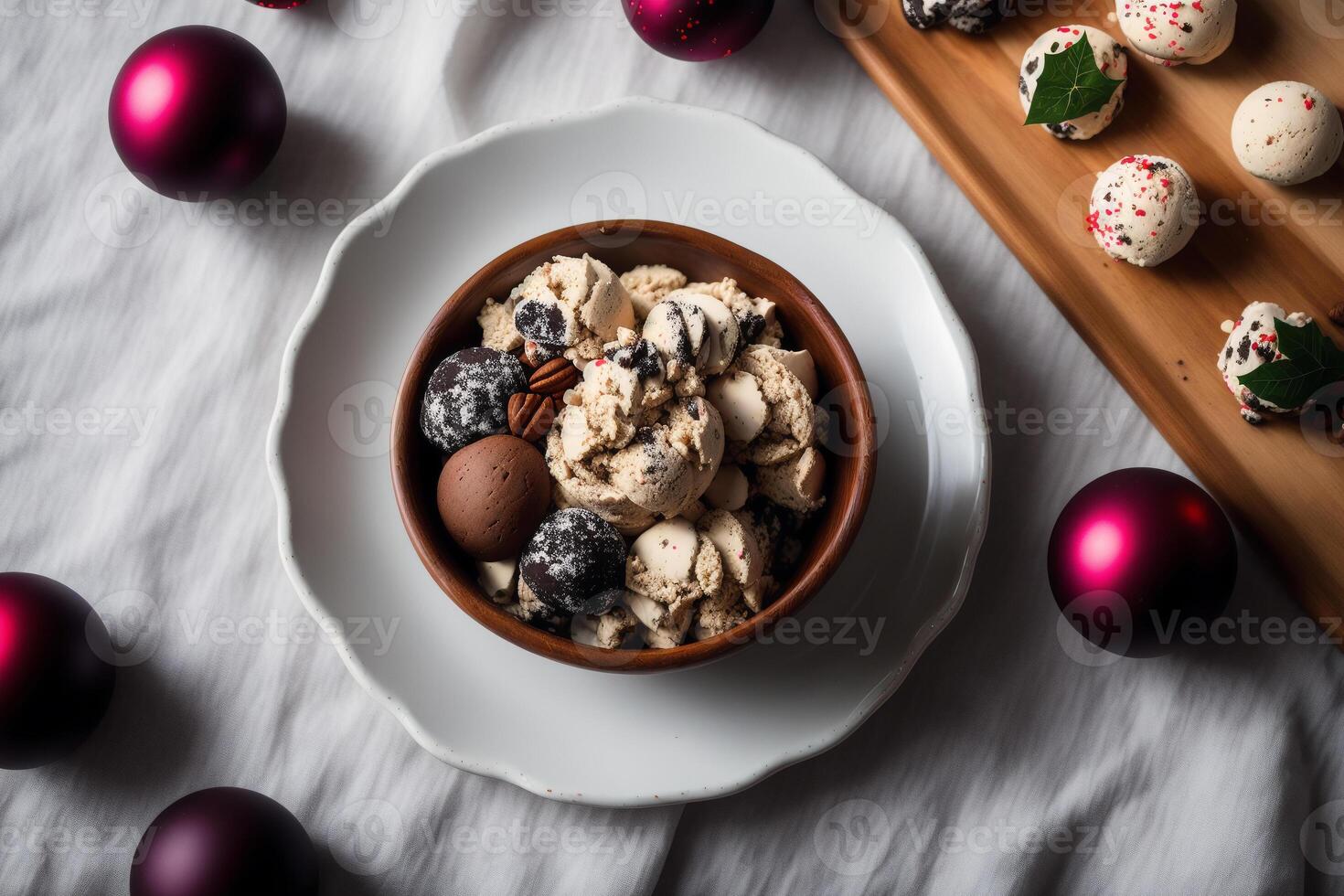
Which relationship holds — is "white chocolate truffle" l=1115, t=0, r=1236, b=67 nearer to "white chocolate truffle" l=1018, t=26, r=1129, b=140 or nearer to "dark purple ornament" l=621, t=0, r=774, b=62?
"white chocolate truffle" l=1018, t=26, r=1129, b=140

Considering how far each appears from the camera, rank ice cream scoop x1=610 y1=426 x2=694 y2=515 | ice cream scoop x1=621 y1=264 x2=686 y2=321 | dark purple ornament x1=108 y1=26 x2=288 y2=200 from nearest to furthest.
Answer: ice cream scoop x1=610 y1=426 x2=694 y2=515 < ice cream scoop x1=621 y1=264 x2=686 y2=321 < dark purple ornament x1=108 y1=26 x2=288 y2=200

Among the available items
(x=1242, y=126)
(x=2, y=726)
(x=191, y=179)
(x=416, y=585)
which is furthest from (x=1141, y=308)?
(x=2, y=726)

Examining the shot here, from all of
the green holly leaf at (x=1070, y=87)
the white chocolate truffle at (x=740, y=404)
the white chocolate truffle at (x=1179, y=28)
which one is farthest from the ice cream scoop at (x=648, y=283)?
the white chocolate truffle at (x=1179, y=28)

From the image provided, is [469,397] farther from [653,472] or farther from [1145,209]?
[1145,209]

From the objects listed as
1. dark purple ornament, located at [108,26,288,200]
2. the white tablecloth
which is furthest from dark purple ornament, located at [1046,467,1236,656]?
dark purple ornament, located at [108,26,288,200]

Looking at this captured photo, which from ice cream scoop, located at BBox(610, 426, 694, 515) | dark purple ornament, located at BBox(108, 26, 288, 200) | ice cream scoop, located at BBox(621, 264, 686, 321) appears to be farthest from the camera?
dark purple ornament, located at BBox(108, 26, 288, 200)

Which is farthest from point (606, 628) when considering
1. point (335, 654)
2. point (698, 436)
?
point (335, 654)

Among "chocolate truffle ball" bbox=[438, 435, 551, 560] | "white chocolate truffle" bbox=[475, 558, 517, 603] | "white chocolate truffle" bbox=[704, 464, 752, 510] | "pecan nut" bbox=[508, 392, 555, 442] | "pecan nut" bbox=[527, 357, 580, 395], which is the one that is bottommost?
"white chocolate truffle" bbox=[475, 558, 517, 603]
